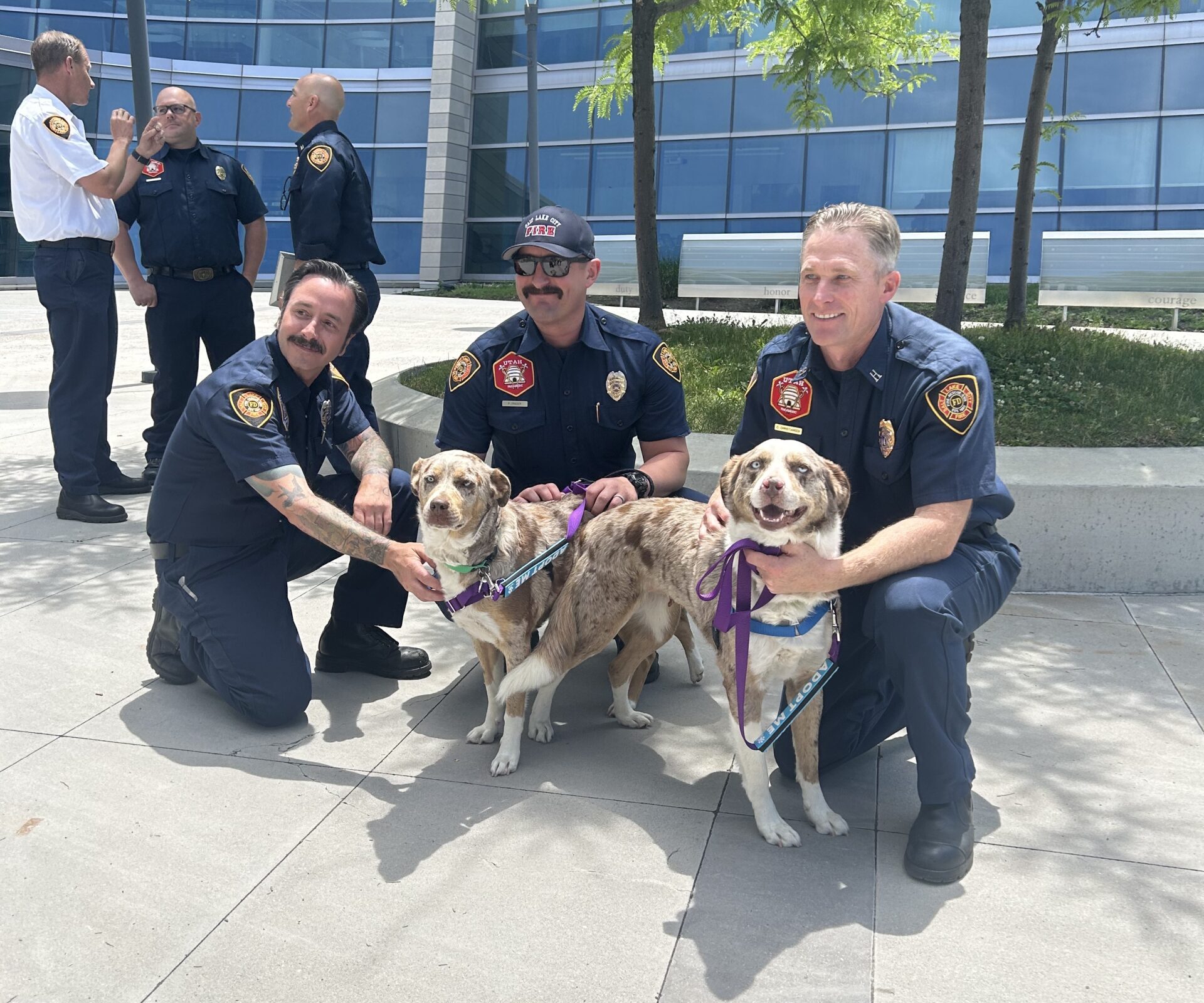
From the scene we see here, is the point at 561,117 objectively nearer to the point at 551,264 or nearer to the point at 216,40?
the point at 216,40

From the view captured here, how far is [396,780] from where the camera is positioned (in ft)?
11.3

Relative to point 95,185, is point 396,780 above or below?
below

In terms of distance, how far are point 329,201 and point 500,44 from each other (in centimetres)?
1921

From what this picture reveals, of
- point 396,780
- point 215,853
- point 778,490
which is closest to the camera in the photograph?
point 778,490

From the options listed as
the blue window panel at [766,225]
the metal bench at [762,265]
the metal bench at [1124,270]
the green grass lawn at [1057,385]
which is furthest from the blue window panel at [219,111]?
the green grass lawn at [1057,385]

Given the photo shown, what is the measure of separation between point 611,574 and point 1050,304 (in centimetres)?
1421

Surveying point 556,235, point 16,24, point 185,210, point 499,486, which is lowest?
point 499,486

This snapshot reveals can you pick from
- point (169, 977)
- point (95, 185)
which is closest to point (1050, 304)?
point (95, 185)

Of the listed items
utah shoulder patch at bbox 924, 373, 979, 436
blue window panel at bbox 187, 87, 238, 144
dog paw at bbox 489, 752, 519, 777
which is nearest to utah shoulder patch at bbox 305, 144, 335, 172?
dog paw at bbox 489, 752, 519, 777

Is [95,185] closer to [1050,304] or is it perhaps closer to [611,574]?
[611,574]

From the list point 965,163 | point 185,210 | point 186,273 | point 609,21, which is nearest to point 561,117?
point 609,21

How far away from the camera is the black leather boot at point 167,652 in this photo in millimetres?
4078

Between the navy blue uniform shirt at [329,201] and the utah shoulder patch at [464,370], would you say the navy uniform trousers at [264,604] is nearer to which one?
the utah shoulder patch at [464,370]

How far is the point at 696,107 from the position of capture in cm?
2142
